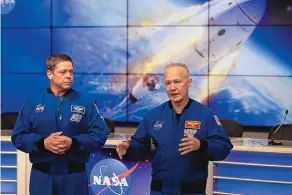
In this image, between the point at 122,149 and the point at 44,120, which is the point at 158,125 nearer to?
the point at 122,149

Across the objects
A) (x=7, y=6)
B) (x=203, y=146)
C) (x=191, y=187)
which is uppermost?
(x=7, y=6)

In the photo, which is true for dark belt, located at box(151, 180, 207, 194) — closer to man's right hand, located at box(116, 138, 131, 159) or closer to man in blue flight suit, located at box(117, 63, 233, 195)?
man in blue flight suit, located at box(117, 63, 233, 195)

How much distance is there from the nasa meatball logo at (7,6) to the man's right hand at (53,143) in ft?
17.9

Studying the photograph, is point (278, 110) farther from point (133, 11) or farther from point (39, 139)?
point (39, 139)

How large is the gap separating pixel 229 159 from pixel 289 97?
3248 mm

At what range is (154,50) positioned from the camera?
7605 millimetres

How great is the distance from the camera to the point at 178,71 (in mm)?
2912

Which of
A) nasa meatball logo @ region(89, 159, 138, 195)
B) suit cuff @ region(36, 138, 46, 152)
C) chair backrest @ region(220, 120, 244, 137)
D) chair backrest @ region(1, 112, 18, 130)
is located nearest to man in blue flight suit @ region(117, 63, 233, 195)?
suit cuff @ region(36, 138, 46, 152)

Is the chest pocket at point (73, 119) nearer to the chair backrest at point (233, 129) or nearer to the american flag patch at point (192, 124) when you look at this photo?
the american flag patch at point (192, 124)

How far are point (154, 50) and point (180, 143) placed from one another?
4801 millimetres

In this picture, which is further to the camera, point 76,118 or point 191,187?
point 76,118

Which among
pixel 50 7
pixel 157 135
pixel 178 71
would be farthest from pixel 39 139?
pixel 50 7

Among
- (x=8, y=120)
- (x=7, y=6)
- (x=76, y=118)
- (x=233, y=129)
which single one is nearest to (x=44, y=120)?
(x=76, y=118)

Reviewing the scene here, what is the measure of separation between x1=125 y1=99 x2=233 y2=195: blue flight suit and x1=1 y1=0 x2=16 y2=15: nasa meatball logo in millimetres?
5692
